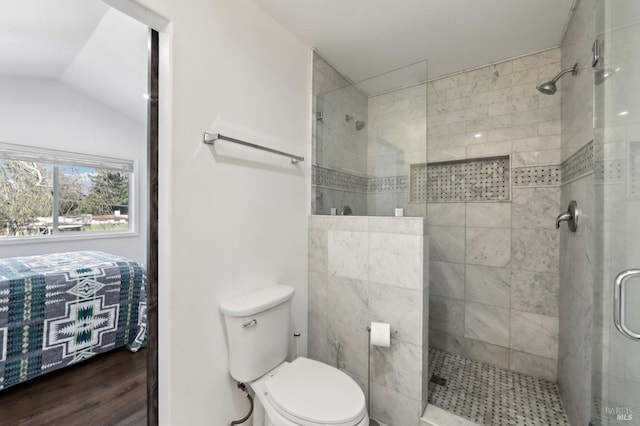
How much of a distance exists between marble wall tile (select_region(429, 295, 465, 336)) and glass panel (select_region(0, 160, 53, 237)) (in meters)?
4.43

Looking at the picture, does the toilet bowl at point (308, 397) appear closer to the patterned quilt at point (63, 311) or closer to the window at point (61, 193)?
the patterned quilt at point (63, 311)

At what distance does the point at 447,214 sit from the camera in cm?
234

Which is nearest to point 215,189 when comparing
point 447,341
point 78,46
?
point 447,341

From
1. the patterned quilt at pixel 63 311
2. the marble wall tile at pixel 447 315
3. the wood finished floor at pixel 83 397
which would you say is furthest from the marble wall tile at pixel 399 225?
the patterned quilt at pixel 63 311

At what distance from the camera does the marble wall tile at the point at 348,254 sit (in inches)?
66.8

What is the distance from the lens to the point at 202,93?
4.26ft

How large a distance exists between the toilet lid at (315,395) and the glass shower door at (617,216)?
36.6 inches

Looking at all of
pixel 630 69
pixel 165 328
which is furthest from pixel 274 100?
pixel 630 69

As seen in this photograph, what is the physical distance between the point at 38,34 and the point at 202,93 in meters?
2.18

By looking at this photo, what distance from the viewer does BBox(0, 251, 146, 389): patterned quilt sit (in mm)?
1853

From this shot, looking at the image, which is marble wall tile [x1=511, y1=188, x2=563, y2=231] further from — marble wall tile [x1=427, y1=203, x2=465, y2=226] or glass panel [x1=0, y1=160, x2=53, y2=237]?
glass panel [x1=0, y1=160, x2=53, y2=237]

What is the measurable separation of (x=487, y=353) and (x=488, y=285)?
0.53 meters

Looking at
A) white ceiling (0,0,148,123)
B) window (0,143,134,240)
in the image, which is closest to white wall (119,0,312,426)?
white ceiling (0,0,148,123)

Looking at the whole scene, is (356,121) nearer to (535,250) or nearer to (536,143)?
(536,143)
